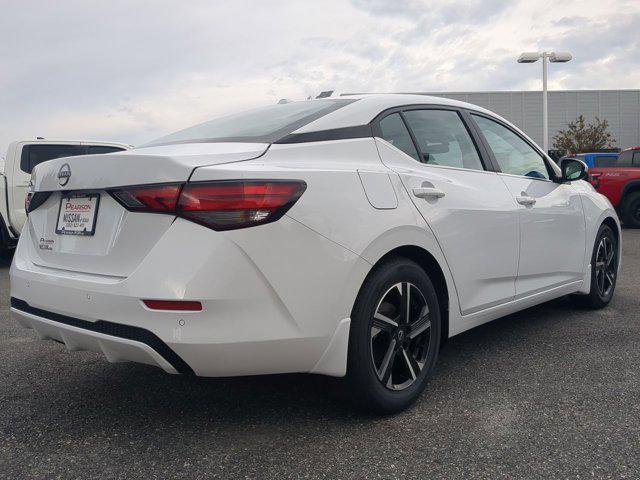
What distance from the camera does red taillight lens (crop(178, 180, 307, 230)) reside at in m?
2.29

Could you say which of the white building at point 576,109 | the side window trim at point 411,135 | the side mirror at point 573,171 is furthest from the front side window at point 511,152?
the white building at point 576,109

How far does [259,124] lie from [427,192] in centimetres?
88

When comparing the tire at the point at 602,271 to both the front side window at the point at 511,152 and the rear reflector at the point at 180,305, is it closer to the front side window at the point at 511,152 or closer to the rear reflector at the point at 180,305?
the front side window at the point at 511,152

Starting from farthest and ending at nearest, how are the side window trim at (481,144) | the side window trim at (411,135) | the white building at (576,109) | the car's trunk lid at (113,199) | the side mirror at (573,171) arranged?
the white building at (576,109), the side mirror at (573,171), the side window trim at (481,144), the side window trim at (411,135), the car's trunk lid at (113,199)

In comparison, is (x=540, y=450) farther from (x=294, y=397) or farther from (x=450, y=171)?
(x=450, y=171)

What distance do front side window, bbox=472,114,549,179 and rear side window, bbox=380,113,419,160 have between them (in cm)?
84

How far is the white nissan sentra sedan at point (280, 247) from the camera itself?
2312 millimetres

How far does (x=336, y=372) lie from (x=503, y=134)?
7.55 feet

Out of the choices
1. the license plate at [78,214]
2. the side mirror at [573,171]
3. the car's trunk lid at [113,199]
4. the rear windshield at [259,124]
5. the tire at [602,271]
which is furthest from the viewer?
the tire at [602,271]

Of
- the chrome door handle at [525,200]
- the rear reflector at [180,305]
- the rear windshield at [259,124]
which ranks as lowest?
the chrome door handle at [525,200]

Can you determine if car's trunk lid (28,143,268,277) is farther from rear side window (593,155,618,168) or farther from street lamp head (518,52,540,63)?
street lamp head (518,52,540,63)

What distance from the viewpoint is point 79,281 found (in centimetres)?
256

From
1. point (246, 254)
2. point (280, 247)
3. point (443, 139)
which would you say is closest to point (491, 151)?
point (443, 139)

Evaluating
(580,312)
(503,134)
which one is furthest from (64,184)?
(580,312)
